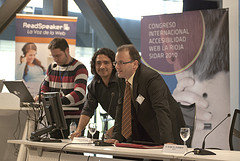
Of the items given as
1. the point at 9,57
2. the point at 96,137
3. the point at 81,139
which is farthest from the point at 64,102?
the point at 9,57

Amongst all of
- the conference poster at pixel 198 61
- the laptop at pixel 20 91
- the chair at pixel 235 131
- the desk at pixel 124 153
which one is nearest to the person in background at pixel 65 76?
the laptop at pixel 20 91

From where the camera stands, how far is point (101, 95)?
3207 mm

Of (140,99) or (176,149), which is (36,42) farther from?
(176,149)

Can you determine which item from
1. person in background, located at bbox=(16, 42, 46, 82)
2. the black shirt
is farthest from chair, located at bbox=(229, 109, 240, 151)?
person in background, located at bbox=(16, 42, 46, 82)

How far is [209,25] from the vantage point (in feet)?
16.7

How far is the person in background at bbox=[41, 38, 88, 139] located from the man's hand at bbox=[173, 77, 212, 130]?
6.53 feet

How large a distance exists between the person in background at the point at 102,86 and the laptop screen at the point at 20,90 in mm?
674

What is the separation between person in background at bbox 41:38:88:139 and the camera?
355cm

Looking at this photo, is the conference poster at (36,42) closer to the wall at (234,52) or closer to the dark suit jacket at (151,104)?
the wall at (234,52)

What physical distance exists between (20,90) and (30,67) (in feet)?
5.92

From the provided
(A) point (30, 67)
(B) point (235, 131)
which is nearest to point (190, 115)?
(B) point (235, 131)

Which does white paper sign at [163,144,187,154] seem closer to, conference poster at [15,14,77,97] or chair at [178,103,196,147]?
chair at [178,103,196,147]

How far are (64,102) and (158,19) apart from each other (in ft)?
8.70

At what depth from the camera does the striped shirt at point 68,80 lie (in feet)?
11.7
